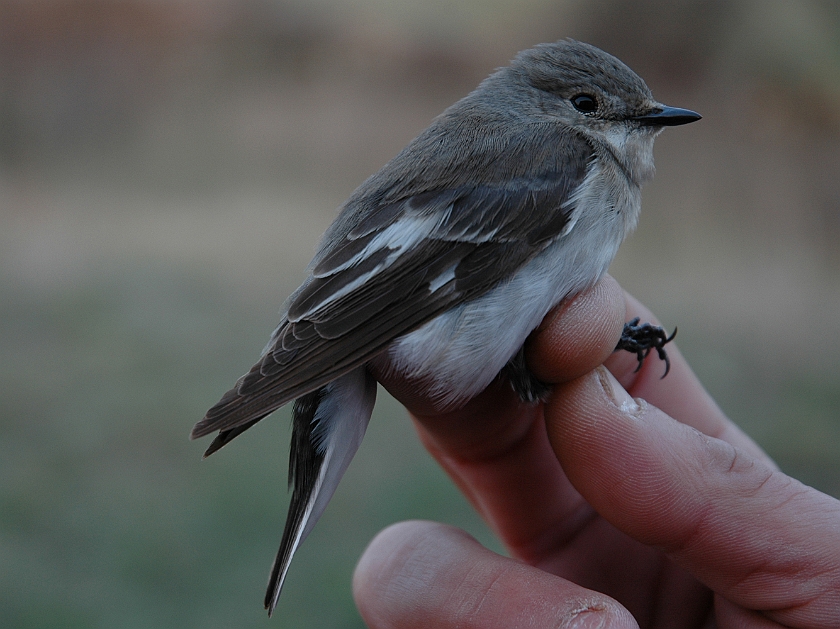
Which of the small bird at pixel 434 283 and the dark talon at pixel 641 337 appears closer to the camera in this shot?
the small bird at pixel 434 283

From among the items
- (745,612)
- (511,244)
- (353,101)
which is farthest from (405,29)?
(745,612)

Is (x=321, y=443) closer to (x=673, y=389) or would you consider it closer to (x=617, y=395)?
(x=617, y=395)

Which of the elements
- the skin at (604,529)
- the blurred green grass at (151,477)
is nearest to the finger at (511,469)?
the skin at (604,529)

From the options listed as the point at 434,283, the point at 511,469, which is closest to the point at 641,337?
the point at 511,469

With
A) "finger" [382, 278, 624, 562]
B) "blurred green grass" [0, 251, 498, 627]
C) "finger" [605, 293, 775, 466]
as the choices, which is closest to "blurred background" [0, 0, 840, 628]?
"blurred green grass" [0, 251, 498, 627]

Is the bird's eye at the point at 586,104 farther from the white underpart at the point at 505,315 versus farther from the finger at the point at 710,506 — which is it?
the finger at the point at 710,506

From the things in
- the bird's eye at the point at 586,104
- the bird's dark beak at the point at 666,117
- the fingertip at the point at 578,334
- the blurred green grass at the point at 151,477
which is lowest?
the blurred green grass at the point at 151,477

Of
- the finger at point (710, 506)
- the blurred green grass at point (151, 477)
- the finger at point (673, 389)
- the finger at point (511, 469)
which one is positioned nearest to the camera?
the finger at point (710, 506)
